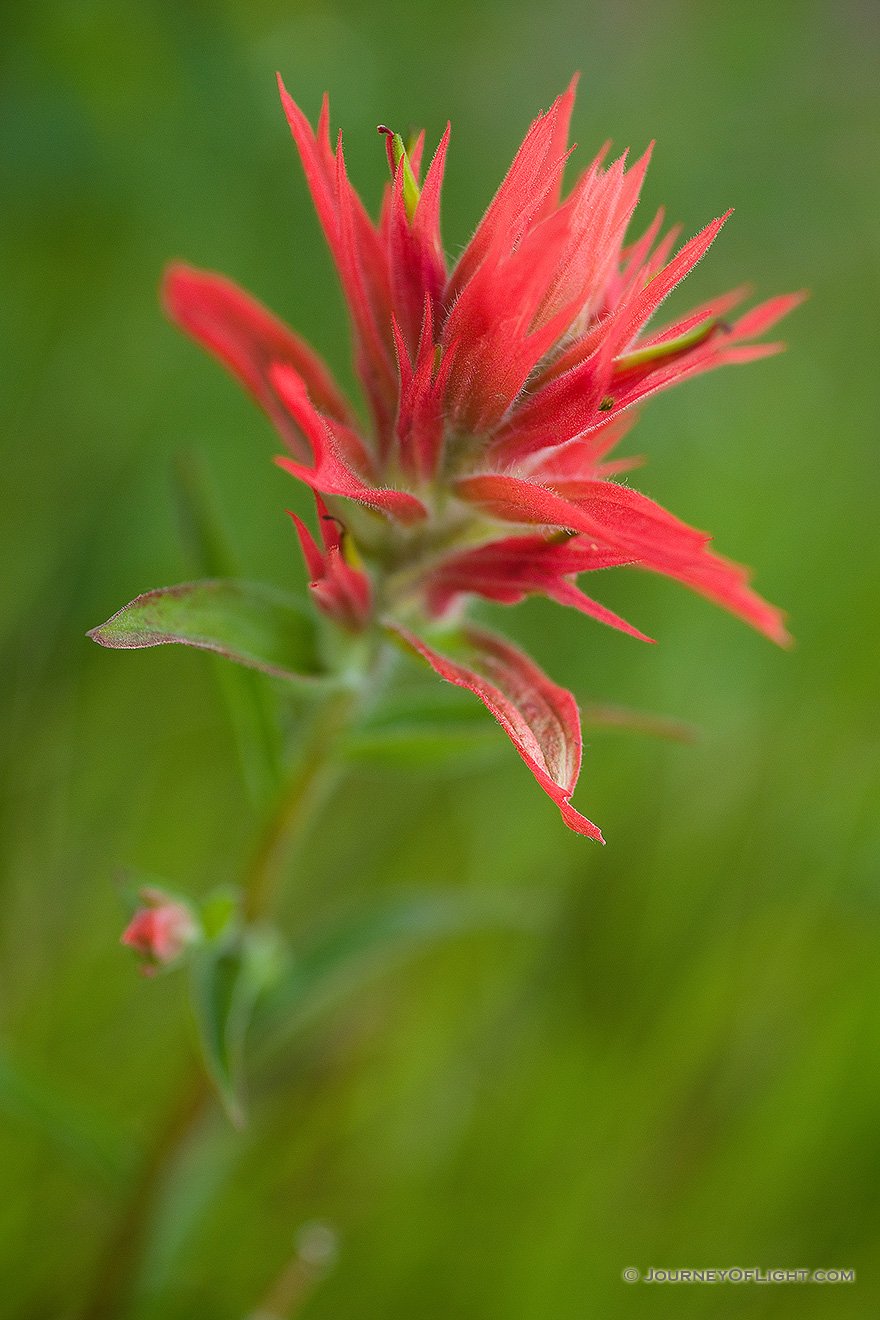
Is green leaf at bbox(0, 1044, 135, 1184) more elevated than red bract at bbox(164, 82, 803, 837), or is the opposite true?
red bract at bbox(164, 82, 803, 837)

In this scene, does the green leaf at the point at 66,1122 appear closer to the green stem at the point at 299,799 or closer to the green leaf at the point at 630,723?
the green stem at the point at 299,799

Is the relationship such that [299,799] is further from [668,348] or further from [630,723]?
[668,348]

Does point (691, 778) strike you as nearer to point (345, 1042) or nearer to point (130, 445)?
point (345, 1042)

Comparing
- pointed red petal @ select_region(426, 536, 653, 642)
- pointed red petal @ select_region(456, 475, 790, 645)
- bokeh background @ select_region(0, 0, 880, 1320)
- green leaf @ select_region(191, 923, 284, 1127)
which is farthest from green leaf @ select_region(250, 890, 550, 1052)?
pointed red petal @ select_region(456, 475, 790, 645)

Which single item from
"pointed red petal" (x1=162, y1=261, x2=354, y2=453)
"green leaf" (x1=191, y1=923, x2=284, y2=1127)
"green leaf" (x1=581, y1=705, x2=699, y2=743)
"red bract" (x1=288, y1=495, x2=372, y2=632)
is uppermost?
"pointed red petal" (x1=162, y1=261, x2=354, y2=453)

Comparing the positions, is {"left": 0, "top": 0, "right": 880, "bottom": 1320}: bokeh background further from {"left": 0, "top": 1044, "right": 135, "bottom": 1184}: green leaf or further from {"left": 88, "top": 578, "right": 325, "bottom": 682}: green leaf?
{"left": 88, "top": 578, "right": 325, "bottom": 682}: green leaf

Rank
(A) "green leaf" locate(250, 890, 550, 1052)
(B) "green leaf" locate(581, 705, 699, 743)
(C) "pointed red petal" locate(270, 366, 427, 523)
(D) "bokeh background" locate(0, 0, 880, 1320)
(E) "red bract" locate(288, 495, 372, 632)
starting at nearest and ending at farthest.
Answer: (C) "pointed red petal" locate(270, 366, 427, 523)
(E) "red bract" locate(288, 495, 372, 632)
(B) "green leaf" locate(581, 705, 699, 743)
(A) "green leaf" locate(250, 890, 550, 1052)
(D) "bokeh background" locate(0, 0, 880, 1320)

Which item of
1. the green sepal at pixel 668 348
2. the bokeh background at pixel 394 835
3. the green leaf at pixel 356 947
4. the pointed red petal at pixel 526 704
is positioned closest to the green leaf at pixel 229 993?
the green leaf at pixel 356 947
